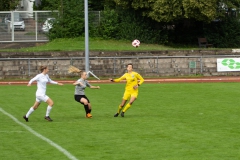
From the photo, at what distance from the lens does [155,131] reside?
1761cm

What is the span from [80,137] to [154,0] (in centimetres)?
3016

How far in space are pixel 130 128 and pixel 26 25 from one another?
32.0 meters

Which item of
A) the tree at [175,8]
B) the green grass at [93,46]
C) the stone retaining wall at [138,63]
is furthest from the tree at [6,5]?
the stone retaining wall at [138,63]

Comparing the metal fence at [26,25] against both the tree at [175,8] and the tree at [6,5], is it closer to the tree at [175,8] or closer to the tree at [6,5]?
the tree at [175,8]

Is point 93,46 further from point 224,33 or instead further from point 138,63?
point 224,33

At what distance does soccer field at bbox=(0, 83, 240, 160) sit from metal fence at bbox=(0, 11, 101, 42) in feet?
61.1

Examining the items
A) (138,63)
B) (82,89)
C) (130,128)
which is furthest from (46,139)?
(138,63)

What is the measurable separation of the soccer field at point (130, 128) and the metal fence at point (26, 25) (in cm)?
1861

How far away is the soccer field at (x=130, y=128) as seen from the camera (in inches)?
559

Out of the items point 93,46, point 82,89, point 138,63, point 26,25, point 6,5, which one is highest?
point 6,5

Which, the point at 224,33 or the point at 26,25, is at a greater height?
the point at 26,25

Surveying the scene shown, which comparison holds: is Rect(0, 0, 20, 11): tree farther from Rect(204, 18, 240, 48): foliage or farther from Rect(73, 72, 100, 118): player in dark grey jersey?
Rect(73, 72, 100, 118): player in dark grey jersey

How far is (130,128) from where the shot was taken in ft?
59.7

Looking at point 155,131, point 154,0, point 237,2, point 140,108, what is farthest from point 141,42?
point 155,131
